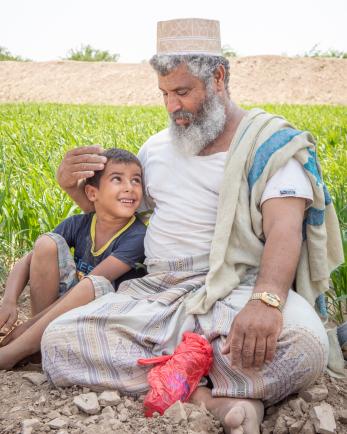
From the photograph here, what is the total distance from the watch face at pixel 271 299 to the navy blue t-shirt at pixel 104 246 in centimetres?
83

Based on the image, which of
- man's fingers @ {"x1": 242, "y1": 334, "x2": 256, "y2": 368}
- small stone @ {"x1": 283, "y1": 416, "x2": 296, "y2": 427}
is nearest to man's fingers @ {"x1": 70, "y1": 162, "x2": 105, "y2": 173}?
man's fingers @ {"x1": 242, "y1": 334, "x2": 256, "y2": 368}

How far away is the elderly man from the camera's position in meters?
2.50

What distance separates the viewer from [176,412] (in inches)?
93.0

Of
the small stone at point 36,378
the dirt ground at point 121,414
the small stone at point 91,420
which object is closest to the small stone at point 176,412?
the dirt ground at point 121,414

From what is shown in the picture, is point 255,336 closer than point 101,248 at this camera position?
Yes

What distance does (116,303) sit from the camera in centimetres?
286

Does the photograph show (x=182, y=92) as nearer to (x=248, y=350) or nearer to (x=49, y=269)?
(x=49, y=269)

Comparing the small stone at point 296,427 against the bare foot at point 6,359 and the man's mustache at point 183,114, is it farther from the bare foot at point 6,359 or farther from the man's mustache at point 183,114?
the man's mustache at point 183,114

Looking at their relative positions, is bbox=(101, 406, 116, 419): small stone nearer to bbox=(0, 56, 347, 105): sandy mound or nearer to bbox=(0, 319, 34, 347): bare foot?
bbox=(0, 319, 34, 347): bare foot

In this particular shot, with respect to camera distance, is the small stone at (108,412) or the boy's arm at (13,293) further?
the boy's arm at (13,293)

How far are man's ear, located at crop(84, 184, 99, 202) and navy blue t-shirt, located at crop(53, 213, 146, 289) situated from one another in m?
0.11

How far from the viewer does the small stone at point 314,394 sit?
2.56m

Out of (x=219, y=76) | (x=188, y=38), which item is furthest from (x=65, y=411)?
(x=188, y=38)

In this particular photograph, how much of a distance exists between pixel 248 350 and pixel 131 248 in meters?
0.92
